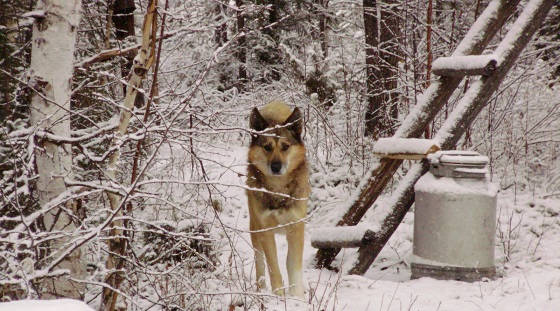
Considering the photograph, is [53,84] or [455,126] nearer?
[53,84]

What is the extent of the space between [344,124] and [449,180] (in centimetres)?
499

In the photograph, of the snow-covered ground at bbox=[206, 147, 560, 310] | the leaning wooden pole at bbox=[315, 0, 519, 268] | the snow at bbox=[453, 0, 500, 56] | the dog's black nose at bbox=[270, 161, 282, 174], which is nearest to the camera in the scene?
the snow-covered ground at bbox=[206, 147, 560, 310]

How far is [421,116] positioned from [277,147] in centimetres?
160

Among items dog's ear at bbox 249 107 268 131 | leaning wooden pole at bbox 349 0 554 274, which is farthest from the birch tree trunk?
leaning wooden pole at bbox 349 0 554 274

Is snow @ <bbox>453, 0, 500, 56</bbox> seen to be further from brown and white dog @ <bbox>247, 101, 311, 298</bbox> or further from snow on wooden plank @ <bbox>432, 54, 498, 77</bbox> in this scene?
brown and white dog @ <bbox>247, 101, 311, 298</bbox>

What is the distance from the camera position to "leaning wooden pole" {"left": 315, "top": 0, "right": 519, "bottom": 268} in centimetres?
518

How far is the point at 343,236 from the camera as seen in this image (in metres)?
5.00

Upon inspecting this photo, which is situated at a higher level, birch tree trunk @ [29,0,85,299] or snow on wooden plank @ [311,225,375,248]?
birch tree trunk @ [29,0,85,299]

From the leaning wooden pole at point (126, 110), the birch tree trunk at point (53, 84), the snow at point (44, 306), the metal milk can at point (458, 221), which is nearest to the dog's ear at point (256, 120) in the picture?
the metal milk can at point (458, 221)

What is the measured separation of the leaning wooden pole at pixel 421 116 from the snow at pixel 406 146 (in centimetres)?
20

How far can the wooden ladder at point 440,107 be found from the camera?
5.04m

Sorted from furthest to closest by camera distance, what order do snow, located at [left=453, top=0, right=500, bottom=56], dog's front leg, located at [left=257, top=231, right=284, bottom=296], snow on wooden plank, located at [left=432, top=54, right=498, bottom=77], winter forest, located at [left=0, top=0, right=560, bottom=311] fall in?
snow, located at [left=453, top=0, right=500, bottom=56] < snow on wooden plank, located at [left=432, top=54, right=498, bottom=77] < dog's front leg, located at [left=257, top=231, right=284, bottom=296] < winter forest, located at [left=0, top=0, right=560, bottom=311]

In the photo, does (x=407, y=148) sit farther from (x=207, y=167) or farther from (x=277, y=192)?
(x=207, y=167)

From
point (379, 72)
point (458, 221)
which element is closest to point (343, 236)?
point (458, 221)
